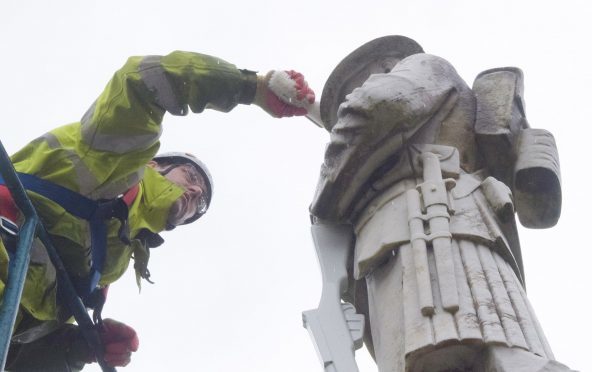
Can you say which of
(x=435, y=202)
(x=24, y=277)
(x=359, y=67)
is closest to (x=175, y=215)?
(x=359, y=67)

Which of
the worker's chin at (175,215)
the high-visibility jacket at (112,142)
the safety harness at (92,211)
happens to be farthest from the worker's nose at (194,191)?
the safety harness at (92,211)

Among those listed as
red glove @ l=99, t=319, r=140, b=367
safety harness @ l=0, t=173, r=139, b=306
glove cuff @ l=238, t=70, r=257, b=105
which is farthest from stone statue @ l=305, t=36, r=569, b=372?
red glove @ l=99, t=319, r=140, b=367

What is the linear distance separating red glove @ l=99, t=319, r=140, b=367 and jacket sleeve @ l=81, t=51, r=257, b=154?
1.02 meters

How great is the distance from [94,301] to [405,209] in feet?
6.20

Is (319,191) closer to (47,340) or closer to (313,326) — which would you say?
(313,326)

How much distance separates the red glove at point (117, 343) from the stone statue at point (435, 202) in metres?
1.34

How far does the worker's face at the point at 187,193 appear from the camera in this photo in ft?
21.2

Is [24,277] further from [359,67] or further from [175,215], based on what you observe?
[359,67]

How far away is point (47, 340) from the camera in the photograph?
5.92 meters

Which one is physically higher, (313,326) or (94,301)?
(94,301)

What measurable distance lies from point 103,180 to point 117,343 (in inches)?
36.6

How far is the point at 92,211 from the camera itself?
219 inches


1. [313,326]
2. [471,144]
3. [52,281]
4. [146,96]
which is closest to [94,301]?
[52,281]

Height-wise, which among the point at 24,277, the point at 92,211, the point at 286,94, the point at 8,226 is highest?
the point at 286,94
